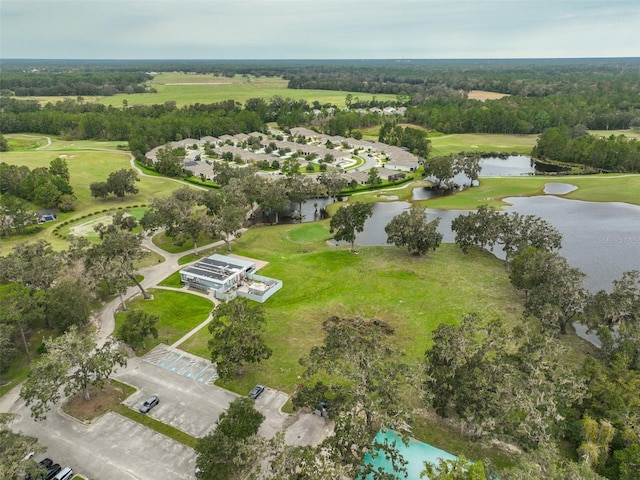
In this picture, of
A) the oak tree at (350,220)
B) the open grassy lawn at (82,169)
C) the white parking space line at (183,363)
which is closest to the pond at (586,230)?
the oak tree at (350,220)

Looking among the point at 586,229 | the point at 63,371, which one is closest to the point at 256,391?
the point at 63,371

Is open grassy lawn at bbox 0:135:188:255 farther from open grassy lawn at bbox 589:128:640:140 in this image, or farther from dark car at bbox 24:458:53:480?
open grassy lawn at bbox 589:128:640:140

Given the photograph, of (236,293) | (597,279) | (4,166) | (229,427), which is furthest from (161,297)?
(4,166)

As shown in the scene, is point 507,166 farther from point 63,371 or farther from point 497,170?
point 63,371

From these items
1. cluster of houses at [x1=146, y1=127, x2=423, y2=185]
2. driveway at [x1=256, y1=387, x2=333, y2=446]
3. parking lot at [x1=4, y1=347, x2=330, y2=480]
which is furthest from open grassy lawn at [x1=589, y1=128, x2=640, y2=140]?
parking lot at [x1=4, y1=347, x2=330, y2=480]

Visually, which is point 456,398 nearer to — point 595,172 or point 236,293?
point 236,293

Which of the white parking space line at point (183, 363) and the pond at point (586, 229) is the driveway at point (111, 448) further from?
the pond at point (586, 229)
